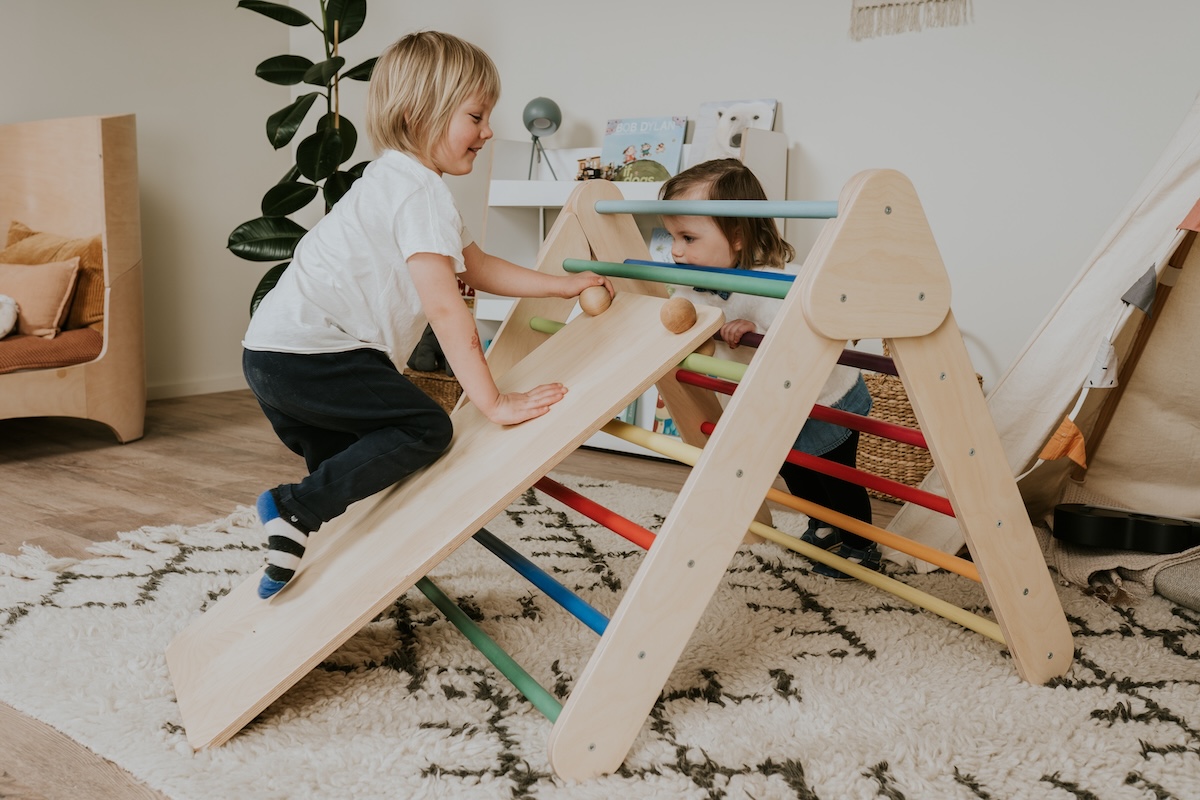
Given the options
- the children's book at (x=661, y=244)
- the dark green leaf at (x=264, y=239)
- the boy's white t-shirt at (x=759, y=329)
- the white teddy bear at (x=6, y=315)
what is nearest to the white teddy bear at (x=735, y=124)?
the children's book at (x=661, y=244)

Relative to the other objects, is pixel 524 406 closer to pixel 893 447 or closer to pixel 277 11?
pixel 893 447

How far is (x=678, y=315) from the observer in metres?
1.18

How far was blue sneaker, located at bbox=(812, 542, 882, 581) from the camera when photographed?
1.74 metres

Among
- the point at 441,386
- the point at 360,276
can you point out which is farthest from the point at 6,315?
the point at 360,276

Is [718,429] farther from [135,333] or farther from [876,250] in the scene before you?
[135,333]

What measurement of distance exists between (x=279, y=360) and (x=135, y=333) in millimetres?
1805

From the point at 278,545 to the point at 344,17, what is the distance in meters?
2.39

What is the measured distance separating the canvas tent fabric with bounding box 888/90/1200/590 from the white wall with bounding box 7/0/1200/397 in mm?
520

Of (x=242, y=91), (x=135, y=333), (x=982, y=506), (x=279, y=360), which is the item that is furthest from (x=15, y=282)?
(x=982, y=506)

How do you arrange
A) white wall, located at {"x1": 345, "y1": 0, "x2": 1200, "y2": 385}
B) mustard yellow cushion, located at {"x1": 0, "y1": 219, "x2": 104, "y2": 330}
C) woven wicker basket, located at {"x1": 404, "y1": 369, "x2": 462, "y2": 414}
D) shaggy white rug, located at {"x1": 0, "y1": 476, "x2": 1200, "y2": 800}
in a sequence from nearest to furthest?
shaggy white rug, located at {"x1": 0, "y1": 476, "x2": 1200, "y2": 800} < white wall, located at {"x1": 345, "y1": 0, "x2": 1200, "y2": 385} < mustard yellow cushion, located at {"x1": 0, "y1": 219, "x2": 104, "y2": 330} < woven wicker basket, located at {"x1": 404, "y1": 369, "x2": 462, "y2": 414}

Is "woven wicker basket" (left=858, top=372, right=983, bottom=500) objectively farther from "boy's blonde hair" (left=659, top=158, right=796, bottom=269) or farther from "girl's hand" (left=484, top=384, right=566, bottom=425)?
"girl's hand" (left=484, top=384, right=566, bottom=425)

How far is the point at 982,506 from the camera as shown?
47.1 inches

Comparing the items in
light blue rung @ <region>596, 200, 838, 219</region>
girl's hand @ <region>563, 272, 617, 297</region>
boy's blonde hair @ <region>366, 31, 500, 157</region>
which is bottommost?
girl's hand @ <region>563, 272, 617, 297</region>

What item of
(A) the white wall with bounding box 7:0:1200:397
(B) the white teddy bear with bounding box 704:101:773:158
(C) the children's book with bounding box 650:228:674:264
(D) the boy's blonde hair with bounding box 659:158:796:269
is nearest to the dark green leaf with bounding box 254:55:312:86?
(A) the white wall with bounding box 7:0:1200:397
